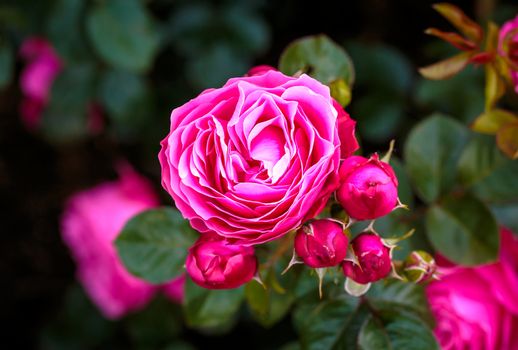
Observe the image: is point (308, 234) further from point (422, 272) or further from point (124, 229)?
point (124, 229)

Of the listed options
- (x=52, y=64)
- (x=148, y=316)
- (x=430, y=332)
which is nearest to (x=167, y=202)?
(x=148, y=316)

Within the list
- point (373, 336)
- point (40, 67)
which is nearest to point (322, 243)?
point (373, 336)

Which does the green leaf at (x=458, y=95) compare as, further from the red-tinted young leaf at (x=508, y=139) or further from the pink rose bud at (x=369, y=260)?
the pink rose bud at (x=369, y=260)

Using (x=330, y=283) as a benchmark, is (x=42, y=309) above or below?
below

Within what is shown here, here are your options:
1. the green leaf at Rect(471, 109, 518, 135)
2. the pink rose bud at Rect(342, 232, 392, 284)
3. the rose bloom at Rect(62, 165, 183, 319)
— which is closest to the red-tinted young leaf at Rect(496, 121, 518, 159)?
the green leaf at Rect(471, 109, 518, 135)

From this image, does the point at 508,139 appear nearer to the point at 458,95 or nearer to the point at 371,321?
the point at 371,321
